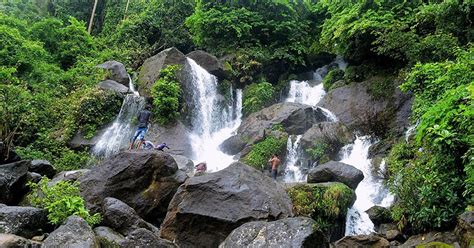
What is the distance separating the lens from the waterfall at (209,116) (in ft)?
62.3

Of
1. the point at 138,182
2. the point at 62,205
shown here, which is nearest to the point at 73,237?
the point at 62,205

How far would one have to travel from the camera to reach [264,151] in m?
16.5

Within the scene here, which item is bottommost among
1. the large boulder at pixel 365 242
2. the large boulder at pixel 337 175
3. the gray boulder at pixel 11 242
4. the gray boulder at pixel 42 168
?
the gray boulder at pixel 11 242

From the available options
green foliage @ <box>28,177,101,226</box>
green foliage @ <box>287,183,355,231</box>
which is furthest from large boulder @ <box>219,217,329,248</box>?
green foliage @ <box>287,183,355,231</box>

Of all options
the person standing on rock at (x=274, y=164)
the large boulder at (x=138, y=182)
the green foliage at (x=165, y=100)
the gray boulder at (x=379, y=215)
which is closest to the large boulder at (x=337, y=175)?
the gray boulder at (x=379, y=215)

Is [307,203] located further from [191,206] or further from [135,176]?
[135,176]

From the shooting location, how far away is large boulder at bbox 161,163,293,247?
8625 mm

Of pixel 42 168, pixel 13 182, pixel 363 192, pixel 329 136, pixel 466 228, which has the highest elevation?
pixel 329 136

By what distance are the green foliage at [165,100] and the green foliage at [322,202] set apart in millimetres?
9443

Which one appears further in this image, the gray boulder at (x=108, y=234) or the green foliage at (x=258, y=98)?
the green foliage at (x=258, y=98)

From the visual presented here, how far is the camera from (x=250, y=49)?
23703 millimetres

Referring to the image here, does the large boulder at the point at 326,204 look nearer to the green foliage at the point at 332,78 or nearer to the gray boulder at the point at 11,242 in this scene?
the gray boulder at the point at 11,242

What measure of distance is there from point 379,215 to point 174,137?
1012cm

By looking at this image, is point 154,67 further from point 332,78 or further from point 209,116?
point 332,78
